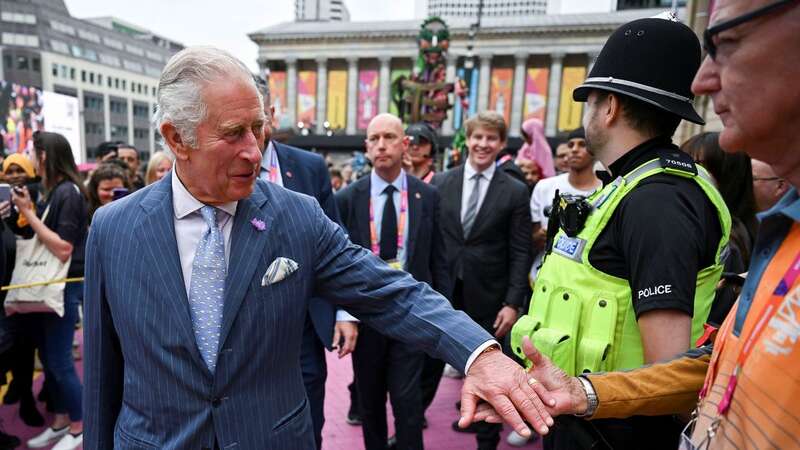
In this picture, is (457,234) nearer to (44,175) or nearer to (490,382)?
(490,382)

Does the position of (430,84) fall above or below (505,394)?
above

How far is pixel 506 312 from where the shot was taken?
3.84 m

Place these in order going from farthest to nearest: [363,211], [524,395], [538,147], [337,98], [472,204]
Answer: [337,98], [538,147], [472,204], [363,211], [524,395]

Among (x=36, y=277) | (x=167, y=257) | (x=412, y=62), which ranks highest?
(x=412, y=62)

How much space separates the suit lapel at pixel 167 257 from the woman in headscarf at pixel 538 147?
541cm

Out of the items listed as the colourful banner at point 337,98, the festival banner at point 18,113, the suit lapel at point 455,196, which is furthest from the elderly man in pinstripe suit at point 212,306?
the colourful banner at point 337,98

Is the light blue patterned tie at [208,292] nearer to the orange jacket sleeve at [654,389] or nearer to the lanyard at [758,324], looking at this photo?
the orange jacket sleeve at [654,389]

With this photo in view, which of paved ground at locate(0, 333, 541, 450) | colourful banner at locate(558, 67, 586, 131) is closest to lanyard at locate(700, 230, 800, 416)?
paved ground at locate(0, 333, 541, 450)

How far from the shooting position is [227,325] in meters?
1.51

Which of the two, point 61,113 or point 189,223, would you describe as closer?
point 189,223

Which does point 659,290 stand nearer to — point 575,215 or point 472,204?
point 575,215

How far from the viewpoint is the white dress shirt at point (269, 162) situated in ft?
9.62

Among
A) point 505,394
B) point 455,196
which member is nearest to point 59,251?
point 455,196

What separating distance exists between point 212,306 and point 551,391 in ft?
3.47
